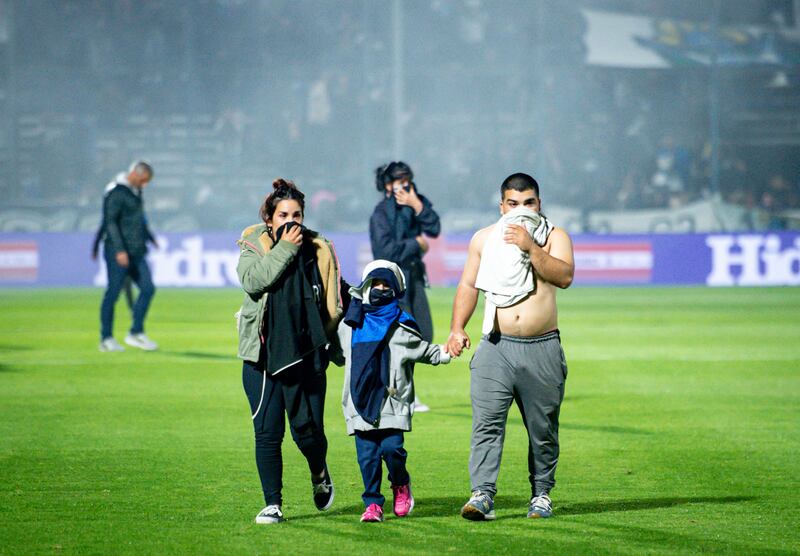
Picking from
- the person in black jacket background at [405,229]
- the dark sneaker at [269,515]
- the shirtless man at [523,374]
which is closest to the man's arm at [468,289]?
the shirtless man at [523,374]

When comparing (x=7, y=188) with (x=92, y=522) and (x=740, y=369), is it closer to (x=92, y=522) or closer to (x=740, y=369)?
(x=740, y=369)

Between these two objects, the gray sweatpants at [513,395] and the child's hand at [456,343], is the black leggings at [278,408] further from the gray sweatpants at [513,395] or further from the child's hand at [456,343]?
the gray sweatpants at [513,395]

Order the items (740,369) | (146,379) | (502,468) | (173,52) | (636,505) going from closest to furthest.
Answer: (636,505) < (502,468) < (146,379) < (740,369) < (173,52)

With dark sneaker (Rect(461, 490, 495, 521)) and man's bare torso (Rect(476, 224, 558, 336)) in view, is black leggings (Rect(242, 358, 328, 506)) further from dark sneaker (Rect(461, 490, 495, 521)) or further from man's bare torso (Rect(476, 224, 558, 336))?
man's bare torso (Rect(476, 224, 558, 336))

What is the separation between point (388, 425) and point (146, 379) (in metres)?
7.15

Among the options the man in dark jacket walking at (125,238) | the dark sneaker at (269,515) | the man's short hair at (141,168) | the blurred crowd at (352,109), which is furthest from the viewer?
the blurred crowd at (352,109)

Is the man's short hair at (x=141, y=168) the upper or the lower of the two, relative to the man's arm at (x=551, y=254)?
upper

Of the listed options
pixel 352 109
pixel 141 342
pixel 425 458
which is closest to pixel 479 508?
pixel 425 458

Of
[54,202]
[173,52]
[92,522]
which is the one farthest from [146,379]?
[173,52]

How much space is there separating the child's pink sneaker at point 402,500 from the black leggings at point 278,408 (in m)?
0.54

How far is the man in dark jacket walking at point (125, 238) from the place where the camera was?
1562cm

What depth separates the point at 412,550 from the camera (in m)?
6.11

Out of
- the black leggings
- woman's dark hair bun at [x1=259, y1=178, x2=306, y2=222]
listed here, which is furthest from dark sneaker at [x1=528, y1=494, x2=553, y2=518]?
woman's dark hair bun at [x1=259, y1=178, x2=306, y2=222]

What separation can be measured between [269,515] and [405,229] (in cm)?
459
